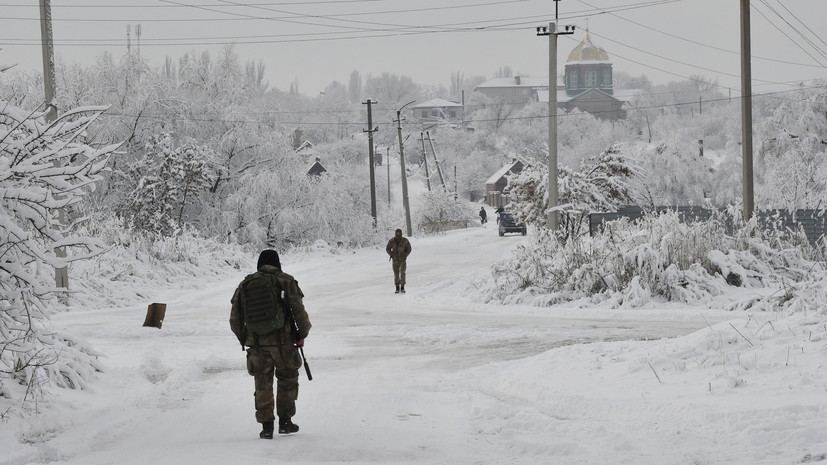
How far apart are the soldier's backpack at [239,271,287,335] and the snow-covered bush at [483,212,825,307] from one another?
12.2 m

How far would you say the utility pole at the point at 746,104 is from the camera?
82.3 feet

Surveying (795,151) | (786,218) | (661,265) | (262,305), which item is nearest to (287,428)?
(262,305)

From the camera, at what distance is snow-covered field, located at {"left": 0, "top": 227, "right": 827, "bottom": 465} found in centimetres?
771

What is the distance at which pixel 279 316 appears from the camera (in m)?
8.80

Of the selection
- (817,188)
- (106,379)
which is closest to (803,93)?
(817,188)

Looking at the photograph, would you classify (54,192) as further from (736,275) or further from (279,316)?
(736,275)

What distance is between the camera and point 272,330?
28.7 ft

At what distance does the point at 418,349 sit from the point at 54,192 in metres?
6.91

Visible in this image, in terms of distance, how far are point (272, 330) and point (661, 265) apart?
13102 millimetres

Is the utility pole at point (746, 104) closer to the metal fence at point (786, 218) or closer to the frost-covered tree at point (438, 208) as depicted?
the metal fence at point (786, 218)

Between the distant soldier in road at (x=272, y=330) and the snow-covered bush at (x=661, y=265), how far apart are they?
39.7ft

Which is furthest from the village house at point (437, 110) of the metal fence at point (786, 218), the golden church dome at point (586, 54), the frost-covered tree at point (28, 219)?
the frost-covered tree at point (28, 219)

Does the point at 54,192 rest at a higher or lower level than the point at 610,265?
higher

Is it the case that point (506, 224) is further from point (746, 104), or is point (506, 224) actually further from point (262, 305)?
point (262, 305)
